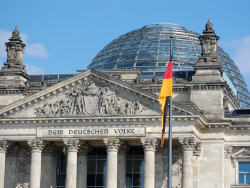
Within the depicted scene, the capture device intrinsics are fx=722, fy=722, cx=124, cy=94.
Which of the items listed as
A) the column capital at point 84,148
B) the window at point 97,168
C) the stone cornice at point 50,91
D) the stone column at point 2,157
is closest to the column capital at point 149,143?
the stone cornice at point 50,91

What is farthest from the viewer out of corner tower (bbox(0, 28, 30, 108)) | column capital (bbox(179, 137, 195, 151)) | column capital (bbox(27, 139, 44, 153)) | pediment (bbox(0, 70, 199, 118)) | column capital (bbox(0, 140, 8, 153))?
corner tower (bbox(0, 28, 30, 108))

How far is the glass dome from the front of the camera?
303 ft

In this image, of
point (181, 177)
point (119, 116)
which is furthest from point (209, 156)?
point (119, 116)

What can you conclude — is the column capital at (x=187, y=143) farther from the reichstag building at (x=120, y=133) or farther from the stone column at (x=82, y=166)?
the stone column at (x=82, y=166)

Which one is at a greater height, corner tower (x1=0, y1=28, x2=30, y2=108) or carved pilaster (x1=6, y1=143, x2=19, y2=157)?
corner tower (x1=0, y1=28, x2=30, y2=108)

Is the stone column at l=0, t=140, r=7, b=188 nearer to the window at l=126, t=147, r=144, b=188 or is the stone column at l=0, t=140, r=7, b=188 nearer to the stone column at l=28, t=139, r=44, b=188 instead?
the stone column at l=28, t=139, r=44, b=188

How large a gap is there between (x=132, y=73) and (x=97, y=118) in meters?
11.8

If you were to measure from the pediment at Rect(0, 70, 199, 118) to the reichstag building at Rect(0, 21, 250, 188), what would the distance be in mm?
99

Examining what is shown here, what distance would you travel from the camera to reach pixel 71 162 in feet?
233

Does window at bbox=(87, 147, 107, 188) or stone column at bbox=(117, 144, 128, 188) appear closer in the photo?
stone column at bbox=(117, 144, 128, 188)

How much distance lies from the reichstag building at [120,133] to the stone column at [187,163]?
0.09 m

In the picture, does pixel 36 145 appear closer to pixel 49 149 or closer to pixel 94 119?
pixel 49 149

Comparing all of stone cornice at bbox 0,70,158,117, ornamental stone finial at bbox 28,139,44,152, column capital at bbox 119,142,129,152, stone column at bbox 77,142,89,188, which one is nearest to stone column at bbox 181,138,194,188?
column capital at bbox 119,142,129,152

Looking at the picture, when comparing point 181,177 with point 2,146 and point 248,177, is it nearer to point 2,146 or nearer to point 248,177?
point 248,177
